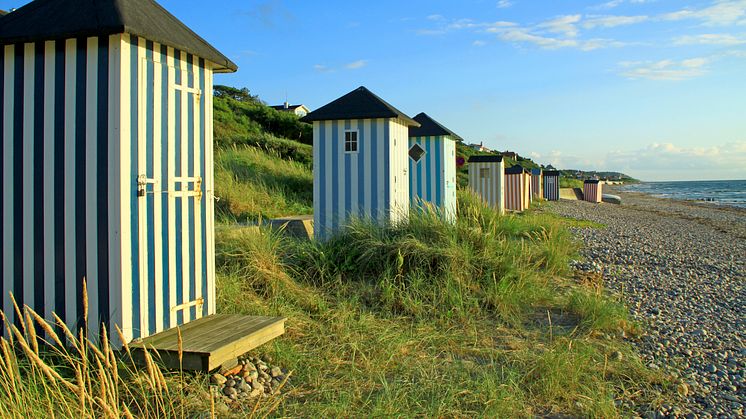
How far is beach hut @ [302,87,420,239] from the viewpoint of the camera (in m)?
9.36

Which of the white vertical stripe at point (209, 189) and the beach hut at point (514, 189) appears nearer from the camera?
the white vertical stripe at point (209, 189)

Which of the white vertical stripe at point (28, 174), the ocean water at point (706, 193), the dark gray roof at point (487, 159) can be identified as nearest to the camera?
the white vertical stripe at point (28, 174)

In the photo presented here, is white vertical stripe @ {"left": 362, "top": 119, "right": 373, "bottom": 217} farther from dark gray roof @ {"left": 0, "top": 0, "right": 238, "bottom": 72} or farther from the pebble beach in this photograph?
dark gray roof @ {"left": 0, "top": 0, "right": 238, "bottom": 72}

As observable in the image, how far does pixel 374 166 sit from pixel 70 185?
5.78 m

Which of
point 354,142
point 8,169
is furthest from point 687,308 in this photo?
point 8,169

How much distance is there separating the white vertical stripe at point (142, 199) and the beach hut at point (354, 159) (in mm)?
5190

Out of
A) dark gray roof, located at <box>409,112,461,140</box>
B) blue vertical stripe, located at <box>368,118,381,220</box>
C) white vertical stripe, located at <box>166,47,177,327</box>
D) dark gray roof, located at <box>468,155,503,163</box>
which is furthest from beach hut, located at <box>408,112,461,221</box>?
white vertical stripe, located at <box>166,47,177,327</box>

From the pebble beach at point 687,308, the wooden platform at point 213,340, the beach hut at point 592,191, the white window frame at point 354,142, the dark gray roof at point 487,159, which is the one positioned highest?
the dark gray roof at point 487,159

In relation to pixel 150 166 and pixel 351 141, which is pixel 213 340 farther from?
pixel 351 141

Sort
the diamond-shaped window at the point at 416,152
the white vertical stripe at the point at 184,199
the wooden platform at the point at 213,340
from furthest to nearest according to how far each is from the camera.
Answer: the diamond-shaped window at the point at 416,152
the white vertical stripe at the point at 184,199
the wooden platform at the point at 213,340

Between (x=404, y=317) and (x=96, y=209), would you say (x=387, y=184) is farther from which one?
(x=96, y=209)

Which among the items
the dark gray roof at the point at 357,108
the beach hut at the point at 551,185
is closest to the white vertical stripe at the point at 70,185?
the dark gray roof at the point at 357,108

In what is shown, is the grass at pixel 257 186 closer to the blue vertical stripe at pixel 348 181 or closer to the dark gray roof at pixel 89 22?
the blue vertical stripe at pixel 348 181

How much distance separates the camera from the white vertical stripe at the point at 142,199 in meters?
4.05
